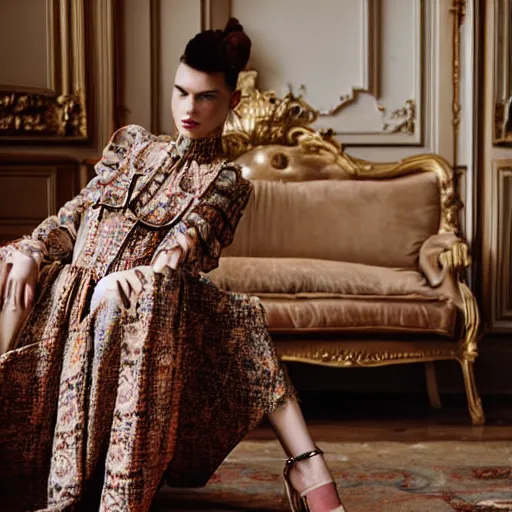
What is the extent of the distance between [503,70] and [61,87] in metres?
2.21

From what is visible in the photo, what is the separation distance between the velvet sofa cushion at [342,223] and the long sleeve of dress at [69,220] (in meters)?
1.94

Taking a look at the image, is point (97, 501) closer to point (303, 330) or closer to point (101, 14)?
point (303, 330)

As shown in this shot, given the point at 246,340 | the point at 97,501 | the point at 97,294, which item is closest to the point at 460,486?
the point at 246,340

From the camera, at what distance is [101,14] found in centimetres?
420

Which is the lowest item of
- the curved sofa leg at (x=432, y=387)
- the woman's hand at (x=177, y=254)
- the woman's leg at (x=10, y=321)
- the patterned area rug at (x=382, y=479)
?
the curved sofa leg at (x=432, y=387)

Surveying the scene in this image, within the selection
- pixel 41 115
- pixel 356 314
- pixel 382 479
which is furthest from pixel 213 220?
pixel 41 115

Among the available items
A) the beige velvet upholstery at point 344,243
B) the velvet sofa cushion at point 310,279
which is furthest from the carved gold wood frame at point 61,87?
the velvet sofa cushion at point 310,279

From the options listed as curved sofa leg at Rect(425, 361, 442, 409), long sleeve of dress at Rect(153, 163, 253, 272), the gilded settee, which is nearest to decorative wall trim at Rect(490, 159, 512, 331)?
the gilded settee

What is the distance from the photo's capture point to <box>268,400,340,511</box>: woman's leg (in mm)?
1645

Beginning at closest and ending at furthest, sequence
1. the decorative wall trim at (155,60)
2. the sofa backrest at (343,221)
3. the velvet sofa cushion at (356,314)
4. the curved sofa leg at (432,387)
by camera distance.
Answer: the velvet sofa cushion at (356,314), the curved sofa leg at (432,387), the sofa backrest at (343,221), the decorative wall trim at (155,60)

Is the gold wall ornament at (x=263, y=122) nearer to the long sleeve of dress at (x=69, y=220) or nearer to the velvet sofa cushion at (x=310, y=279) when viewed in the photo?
the velvet sofa cushion at (x=310, y=279)

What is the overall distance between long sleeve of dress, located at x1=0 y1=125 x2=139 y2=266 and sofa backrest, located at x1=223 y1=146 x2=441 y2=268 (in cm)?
194

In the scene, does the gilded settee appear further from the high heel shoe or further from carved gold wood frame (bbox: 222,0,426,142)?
the high heel shoe

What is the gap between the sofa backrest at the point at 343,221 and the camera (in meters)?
3.90
